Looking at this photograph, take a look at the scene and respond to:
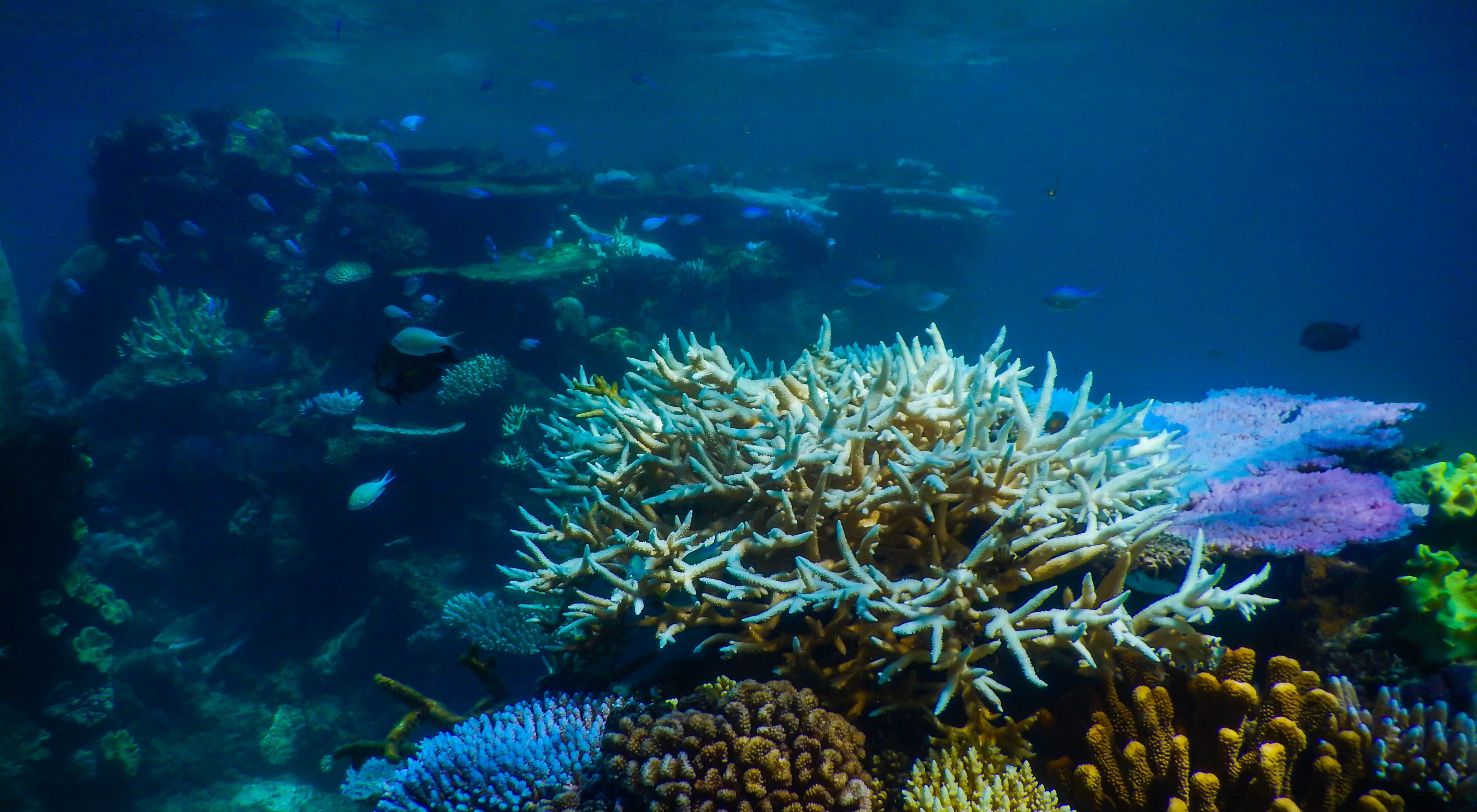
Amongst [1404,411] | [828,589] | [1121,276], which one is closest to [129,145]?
[828,589]

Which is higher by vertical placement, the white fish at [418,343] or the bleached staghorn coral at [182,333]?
the white fish at [418,343]

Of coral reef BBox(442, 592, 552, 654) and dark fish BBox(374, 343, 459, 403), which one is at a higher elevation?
dark fish BBox(374, 343, 459, 403)

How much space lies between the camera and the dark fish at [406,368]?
3.75 metres

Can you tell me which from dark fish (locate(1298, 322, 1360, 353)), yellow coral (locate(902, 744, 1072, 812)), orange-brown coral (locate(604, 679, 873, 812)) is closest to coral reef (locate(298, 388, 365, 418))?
orange-brown coral (locate(604, 679, 873, 812))

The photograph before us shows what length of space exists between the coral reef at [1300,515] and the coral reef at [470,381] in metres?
8.26

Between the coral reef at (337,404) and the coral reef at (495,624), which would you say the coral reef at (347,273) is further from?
the coral reef at (495,624)

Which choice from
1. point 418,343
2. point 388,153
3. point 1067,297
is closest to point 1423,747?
point 418,343

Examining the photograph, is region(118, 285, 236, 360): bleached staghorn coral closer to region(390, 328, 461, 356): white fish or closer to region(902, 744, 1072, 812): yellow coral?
region(390, 328, 461, 356): white fish

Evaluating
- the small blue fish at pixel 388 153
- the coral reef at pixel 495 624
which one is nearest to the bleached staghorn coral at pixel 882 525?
the coral reef at pixel 495 624

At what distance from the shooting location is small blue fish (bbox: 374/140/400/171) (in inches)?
486

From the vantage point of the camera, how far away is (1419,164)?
172ft

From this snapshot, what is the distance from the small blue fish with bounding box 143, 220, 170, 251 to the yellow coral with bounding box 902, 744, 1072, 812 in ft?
53.2

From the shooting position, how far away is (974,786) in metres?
1.96

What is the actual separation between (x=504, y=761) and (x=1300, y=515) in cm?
358
